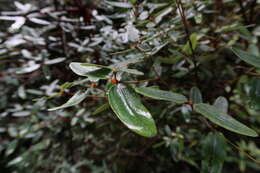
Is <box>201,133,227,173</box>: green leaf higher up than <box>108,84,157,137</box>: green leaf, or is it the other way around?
<box>108,84,157,137</box>: green leaf

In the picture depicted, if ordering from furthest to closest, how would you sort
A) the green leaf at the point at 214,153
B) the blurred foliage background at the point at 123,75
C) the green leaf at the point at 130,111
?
the blurred foliage background at the point at 123,75 → the green leaf at the point at 214,153 → the green leaf at the point at 130,111

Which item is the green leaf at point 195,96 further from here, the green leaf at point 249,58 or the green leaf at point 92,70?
the green leaf at point 92,70

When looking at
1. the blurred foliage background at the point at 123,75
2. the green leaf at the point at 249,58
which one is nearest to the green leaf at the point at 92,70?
the blurred foliage background at the point at 123,75

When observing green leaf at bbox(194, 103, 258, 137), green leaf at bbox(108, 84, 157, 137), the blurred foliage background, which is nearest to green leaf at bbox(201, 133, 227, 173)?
the blurred foliage background

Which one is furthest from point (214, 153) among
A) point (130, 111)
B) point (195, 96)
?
point (130, 111)

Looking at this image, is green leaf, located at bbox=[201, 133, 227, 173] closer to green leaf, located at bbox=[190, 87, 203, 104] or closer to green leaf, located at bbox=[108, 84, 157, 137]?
green leaf, located at bbox=[190, 87, 203, 104]

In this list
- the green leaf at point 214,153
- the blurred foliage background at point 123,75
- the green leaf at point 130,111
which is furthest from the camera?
the blurred foliage background at point 123,75
